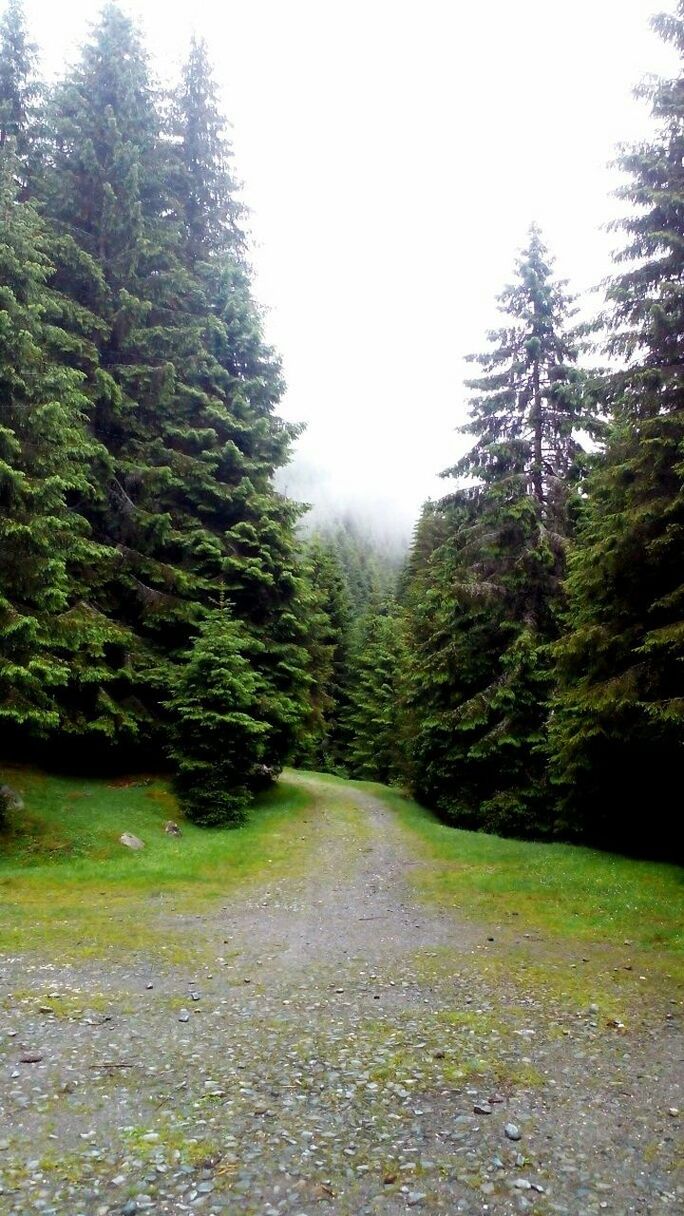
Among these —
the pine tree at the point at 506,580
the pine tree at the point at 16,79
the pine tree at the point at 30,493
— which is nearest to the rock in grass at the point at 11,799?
the pine tree at the point at 30,493

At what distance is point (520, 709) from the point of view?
18484 millimetres

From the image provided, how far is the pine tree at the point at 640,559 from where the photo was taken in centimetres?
1199

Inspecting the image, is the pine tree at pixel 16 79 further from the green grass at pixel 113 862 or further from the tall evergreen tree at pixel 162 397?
the green grass at pixel 113 862

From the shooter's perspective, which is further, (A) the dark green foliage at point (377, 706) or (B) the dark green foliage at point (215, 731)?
(A) the dark green foliage at point (377, 706)

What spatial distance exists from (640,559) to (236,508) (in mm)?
13089

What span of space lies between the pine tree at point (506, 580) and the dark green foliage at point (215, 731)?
606cm

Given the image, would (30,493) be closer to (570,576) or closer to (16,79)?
(570,576)

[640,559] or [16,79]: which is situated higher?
[16,79]

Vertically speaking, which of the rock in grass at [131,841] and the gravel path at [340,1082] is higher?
the gravel path at [340,1082]

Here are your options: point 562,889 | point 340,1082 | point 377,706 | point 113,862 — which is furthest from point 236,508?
point 377,706

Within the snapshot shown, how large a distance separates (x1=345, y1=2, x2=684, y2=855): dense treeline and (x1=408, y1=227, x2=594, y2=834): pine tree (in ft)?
0.20

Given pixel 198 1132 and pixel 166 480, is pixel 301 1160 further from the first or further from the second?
pixel 166 480

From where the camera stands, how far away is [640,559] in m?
12.6

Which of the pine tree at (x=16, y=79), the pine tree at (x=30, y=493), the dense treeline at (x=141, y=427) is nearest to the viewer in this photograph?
the pine tree at (x=30, y=493)
